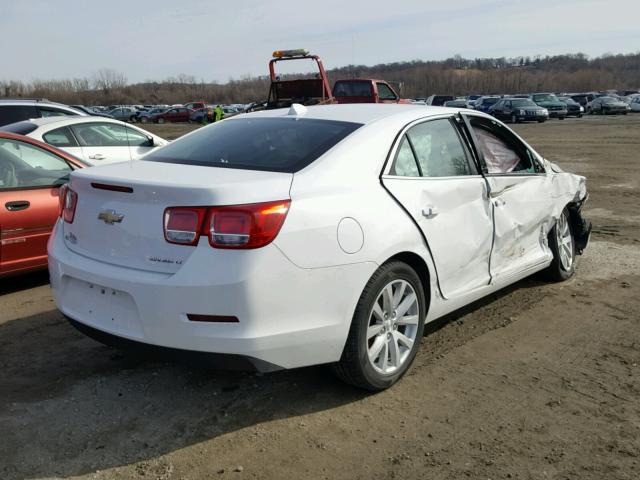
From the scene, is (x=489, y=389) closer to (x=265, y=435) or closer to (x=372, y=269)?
(x=372, y=269)

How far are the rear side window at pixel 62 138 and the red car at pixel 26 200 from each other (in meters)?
2.77

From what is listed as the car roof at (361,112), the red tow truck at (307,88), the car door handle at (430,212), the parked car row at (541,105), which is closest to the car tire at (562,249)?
the car roof at (361,112)

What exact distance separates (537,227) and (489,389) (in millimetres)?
1870

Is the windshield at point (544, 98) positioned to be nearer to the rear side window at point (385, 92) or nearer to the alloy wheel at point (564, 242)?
the rear side window at point (385, 92)

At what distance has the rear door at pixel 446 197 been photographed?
375 cm

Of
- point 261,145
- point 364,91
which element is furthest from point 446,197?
point 364,91

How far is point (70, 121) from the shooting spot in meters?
8.80

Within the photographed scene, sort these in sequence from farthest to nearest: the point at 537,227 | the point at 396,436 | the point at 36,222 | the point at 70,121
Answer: the point at 70,121 → the point at 36,222 → the point at 537,227 → the point at 396,436

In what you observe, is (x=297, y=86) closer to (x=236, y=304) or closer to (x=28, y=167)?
(x=28, y=167)

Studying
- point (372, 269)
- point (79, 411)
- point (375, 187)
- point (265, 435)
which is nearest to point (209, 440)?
point (265, 435)

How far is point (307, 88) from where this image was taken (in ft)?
58.9

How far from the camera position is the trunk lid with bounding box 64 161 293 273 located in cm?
298

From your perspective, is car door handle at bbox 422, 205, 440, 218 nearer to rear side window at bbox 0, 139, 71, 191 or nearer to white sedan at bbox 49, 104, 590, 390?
white sedan at bbox 49, 104, 590, 390

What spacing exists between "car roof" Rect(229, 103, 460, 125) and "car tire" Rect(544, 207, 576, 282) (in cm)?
162
